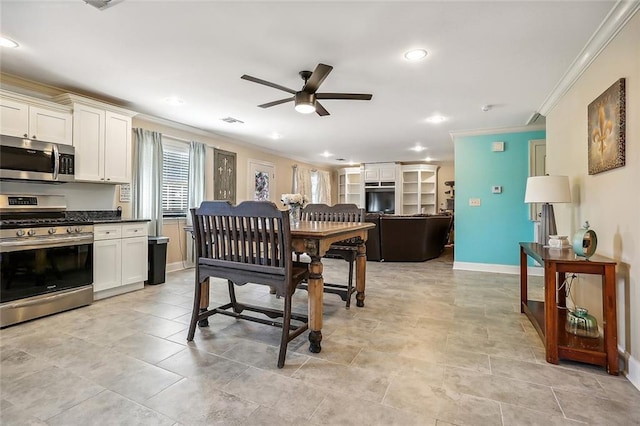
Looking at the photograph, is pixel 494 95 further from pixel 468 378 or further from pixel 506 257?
pixel 468 378

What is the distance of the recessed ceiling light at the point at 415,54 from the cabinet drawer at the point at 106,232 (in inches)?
141

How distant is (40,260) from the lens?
9.61 feet

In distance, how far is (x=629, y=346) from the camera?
194cm

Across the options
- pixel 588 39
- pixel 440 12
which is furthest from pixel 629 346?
pixel 440 12

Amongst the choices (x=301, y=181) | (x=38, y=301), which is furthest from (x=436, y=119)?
(x=38, y=301)

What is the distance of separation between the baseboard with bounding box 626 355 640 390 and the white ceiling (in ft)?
7.26

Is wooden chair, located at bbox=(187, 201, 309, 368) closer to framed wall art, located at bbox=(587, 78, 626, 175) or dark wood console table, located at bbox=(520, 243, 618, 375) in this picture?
dark wood console table, located at bbox=(520, 243, 618, 375)

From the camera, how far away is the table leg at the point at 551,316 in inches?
81.8

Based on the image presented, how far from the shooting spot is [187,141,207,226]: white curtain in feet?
17.3

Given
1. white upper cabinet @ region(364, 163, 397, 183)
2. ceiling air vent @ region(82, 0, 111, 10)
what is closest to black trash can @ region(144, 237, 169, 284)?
ceiling air vent @ region(82, 0, 111, 10)

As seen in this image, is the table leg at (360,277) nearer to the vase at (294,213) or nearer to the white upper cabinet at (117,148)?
the vase at (294,213)

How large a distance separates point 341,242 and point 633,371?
243 centimetres

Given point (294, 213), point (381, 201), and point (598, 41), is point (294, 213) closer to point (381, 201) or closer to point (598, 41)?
point (598, 41)

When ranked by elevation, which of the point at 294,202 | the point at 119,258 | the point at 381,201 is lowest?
the point at 119,258
